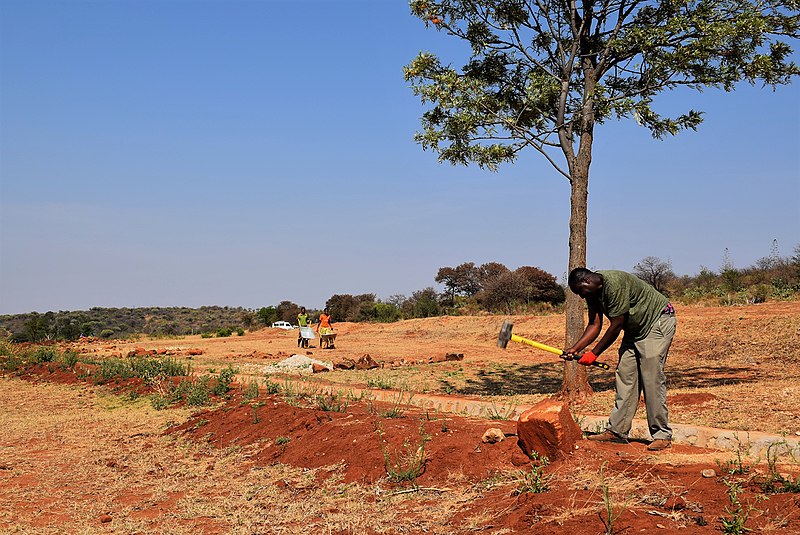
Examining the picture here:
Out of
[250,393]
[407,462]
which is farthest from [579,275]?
[250,393]

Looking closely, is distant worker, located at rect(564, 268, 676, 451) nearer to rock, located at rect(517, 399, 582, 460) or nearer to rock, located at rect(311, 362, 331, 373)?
rock, located at rect(517, 399, 582, 460)

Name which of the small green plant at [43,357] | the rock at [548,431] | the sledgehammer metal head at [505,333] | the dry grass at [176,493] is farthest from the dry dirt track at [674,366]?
the dry grass at [176,493]

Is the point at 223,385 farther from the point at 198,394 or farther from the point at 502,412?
the point at 502,412

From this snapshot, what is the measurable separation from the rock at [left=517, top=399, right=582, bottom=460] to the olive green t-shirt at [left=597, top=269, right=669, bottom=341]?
3.79ft

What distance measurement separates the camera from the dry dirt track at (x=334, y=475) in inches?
175

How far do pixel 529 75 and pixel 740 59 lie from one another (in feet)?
11.1

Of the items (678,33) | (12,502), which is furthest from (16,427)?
(678,33)

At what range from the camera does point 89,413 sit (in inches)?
446

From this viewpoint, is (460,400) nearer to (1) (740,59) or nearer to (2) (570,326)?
(2) (570,326)

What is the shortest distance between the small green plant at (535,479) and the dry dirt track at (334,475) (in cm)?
6

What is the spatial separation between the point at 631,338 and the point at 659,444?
961 millimetres

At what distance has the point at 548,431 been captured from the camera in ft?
17.7

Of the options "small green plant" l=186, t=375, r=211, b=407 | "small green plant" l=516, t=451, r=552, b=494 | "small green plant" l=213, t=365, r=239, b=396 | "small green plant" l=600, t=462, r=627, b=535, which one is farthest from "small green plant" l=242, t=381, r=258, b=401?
"small green plant" l=600, t=462, r=627, b=535

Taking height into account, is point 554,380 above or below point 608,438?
below
